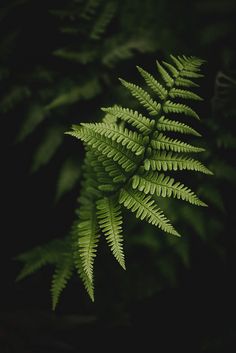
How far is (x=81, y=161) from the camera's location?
325 cm

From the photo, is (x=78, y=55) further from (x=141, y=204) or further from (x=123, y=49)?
(x=141, y=204)

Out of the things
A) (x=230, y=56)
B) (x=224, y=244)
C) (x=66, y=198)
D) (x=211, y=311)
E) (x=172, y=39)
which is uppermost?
(x=172, y=39)

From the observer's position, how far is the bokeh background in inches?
115

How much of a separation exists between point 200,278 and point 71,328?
4.22ft

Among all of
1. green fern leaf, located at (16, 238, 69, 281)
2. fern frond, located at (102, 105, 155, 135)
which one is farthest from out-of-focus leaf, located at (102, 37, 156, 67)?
green fern leaf, located at (16, 238, 69, 281)

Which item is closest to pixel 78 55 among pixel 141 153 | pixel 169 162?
pixel 141 153

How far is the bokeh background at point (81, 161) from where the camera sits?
292cm

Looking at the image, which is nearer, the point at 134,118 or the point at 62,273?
the point at 134,118

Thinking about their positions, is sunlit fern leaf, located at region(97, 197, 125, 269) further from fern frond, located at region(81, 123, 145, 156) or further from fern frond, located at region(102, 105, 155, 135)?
fern frond, located at region(102, 105, 155, 135)

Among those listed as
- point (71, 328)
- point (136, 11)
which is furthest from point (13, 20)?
point (71, 328)

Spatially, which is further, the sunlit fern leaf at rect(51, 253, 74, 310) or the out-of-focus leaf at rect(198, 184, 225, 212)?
the out-of-focus leaf at rect(198, 184, 225, 212)

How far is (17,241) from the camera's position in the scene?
3412 mm

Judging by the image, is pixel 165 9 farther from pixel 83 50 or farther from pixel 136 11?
pixel 83 50

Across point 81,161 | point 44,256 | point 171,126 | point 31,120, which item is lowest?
point 44,256
